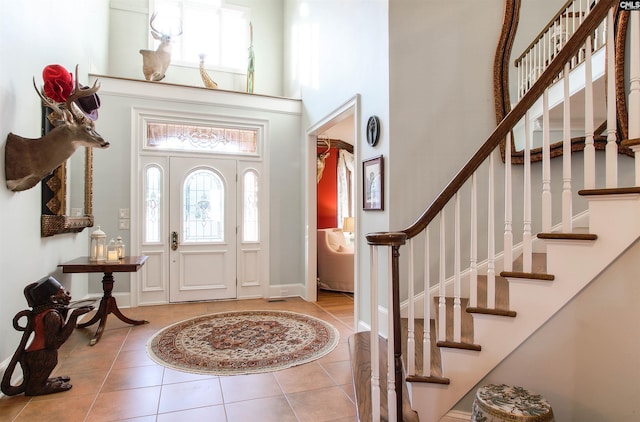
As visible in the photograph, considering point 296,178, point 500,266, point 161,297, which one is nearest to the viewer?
point 500,266

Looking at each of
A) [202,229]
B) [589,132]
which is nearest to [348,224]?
[202,229]

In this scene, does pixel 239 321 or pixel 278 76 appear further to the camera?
pixel 278 76

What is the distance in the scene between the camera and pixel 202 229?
4848 millimetres

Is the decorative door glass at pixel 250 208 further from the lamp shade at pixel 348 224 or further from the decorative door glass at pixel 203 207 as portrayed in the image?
the lamp shade at pixel 348 224

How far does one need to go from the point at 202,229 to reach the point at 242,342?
204 centimetres

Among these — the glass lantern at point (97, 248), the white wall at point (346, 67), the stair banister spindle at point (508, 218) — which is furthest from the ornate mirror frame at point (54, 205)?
the stair banister spindle at point (508, 218)

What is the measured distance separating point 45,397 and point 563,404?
10.1 feet

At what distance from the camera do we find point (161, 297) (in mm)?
4664

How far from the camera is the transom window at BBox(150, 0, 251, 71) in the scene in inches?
216

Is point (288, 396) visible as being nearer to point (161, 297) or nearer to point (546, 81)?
point (546, 81)

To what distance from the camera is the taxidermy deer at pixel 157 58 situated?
16.1ft

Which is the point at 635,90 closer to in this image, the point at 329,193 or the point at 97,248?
the point at 97,248

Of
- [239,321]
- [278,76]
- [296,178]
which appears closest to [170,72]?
[278,76]

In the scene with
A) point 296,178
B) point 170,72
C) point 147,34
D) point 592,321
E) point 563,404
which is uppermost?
point 147,34
